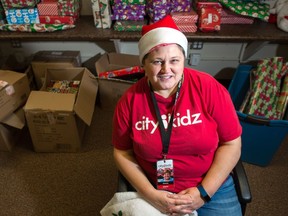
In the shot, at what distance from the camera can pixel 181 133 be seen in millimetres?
1034

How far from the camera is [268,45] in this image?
91.9 inches

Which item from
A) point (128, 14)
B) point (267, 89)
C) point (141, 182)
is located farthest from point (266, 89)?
point (141, 182)

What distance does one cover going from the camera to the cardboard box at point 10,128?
72.6 inches

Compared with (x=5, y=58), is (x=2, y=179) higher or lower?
lower

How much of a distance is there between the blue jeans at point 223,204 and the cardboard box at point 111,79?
121cm

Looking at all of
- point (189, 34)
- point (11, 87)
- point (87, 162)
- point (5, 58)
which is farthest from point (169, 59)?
point (5, 58)

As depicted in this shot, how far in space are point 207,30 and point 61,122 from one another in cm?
126

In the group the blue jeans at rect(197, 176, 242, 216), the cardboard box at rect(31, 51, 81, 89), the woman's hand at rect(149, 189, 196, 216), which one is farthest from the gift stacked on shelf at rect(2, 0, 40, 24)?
the blue jeans at rect(197, 176, 242, 216)

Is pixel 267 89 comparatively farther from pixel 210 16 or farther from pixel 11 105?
pixel 11 105

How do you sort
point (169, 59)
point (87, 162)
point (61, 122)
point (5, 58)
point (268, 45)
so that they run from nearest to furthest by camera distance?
point (169, 59)
point (61, 122)
point (87, 162)
point (268, 45)
point (5, 58)

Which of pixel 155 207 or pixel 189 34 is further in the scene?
pixel 189 34

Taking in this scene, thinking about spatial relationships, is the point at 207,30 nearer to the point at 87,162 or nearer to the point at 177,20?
the point at 177,20

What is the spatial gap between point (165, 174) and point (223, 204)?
28 centimetres

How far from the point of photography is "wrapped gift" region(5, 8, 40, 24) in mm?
1953
